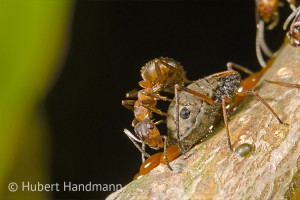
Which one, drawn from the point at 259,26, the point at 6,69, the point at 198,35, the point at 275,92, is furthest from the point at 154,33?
the point at 275,92

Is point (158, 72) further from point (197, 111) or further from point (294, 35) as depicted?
point (294, 35)

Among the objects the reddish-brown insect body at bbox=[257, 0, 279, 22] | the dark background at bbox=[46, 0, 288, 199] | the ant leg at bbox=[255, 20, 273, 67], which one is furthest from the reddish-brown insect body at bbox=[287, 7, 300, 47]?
the dark background at bbox=[46, 0, 288, 199]

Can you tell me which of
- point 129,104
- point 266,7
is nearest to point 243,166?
point 129,104

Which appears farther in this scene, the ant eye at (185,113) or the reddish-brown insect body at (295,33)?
the reddish-brown insect body at (295,33)

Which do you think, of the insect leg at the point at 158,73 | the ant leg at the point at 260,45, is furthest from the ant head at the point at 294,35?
the insect leg at the point at 158,73

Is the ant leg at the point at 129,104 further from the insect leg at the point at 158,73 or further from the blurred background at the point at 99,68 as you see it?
the blurred background at the point at 99,68

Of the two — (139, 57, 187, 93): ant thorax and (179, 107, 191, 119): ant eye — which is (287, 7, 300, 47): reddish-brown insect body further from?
(179, 107, 191, 119): ant eye

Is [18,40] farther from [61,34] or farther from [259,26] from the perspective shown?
[259,26]
